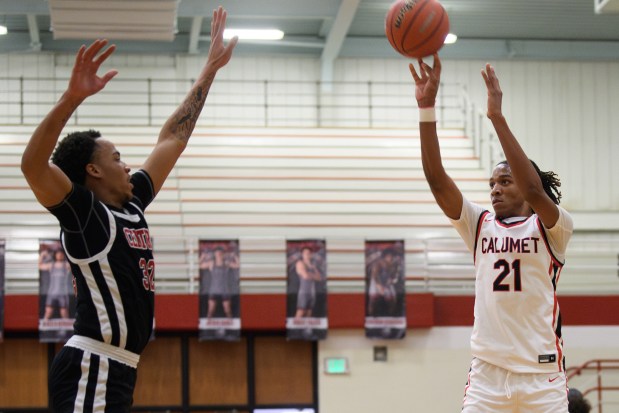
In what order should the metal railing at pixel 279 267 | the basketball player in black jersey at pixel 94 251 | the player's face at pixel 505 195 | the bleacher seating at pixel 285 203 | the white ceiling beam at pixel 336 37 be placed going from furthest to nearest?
the white ceiling beam at pixel 336 37, the bleacher seating at pixel 285 203, the metal railing at pixel 279 267, the player's face at pixel 505 195, the basketball player in black jersey at pixel 94 251

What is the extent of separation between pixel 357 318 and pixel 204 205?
3422 mm

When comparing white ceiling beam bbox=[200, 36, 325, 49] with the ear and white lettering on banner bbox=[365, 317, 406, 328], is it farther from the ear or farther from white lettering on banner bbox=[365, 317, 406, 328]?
the ear

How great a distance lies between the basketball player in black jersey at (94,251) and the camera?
3422mm

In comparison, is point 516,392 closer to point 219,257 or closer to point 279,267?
point 219,257

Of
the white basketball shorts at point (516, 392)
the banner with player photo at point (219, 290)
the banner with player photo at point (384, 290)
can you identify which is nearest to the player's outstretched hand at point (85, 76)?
the white basketball shorts at point (516, 392)

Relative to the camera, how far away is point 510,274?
14.6 feet

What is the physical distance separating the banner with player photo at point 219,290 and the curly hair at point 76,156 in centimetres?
865

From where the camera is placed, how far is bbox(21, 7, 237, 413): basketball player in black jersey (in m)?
3.42

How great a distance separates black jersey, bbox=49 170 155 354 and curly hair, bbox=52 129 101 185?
Answer: 214 millimetres

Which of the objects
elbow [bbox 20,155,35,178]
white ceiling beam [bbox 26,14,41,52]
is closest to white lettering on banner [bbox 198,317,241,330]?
white ceiling beam [bbox 26,14,41,52]

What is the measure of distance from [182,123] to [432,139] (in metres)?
1.19

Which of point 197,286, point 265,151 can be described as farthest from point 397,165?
point 197,286

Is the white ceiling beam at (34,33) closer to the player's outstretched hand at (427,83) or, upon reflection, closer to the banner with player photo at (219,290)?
the banner with player photo at (219,290)

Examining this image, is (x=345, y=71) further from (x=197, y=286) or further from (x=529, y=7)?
(x=197, y=286)
